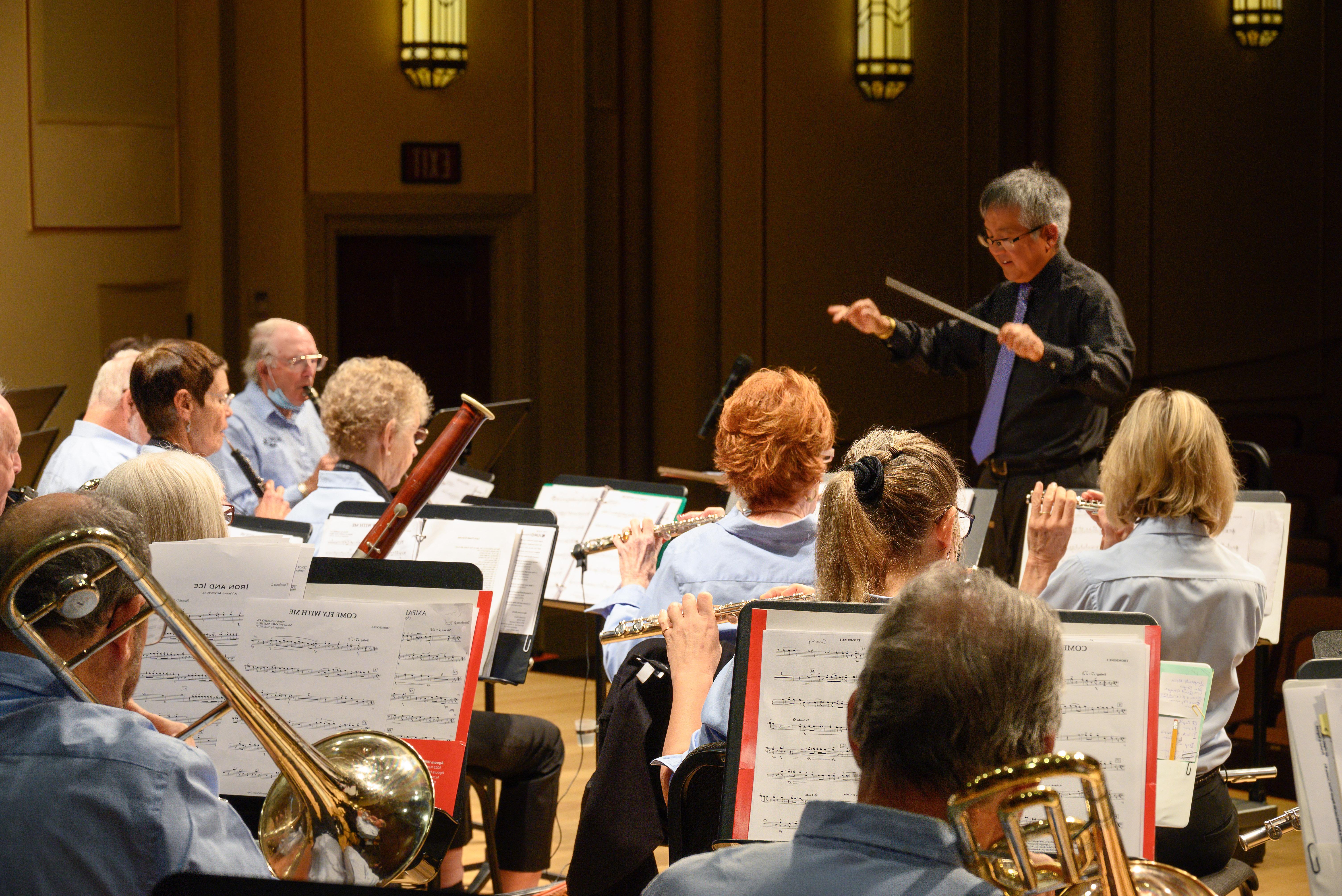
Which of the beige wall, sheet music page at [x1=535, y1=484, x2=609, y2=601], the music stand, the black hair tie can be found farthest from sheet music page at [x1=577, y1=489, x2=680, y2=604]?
the beige wall

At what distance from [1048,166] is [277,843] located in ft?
20.0

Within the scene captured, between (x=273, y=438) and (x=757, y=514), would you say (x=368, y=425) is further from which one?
(x=273, y=438)

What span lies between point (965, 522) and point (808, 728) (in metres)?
1.37

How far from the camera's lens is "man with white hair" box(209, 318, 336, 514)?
4.94 metres

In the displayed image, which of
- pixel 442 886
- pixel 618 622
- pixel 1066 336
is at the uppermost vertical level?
pixel 1066 336

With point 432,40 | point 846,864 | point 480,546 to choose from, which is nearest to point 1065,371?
point 480,546

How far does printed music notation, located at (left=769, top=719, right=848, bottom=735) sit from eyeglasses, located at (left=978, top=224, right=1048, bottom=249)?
2.50 m

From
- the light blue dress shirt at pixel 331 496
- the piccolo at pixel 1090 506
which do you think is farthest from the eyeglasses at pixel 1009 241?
the light blue dress shirt at pixel 331 496

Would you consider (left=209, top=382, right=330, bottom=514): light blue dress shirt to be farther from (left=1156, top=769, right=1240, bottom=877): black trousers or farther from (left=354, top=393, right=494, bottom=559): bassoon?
(left=1156, top=769, right=1240, bottom=877): black trousers

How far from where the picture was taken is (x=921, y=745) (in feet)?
4.17

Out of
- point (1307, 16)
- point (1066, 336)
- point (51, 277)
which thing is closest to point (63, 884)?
point (1066, 336)

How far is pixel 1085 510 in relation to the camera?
329cm

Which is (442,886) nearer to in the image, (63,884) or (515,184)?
(63,884)

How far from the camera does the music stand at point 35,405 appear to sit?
4.71 metres
